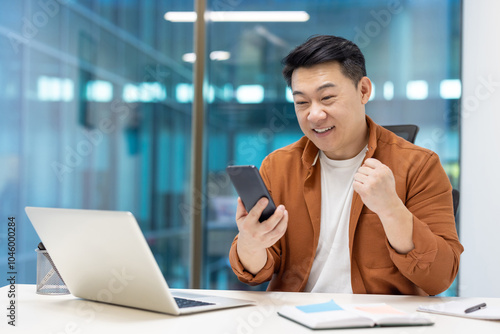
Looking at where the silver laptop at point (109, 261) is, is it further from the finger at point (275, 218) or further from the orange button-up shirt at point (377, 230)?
the orange button-up shirt at point (377, 230)

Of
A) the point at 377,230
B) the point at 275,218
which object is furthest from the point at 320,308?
the point at 377,230

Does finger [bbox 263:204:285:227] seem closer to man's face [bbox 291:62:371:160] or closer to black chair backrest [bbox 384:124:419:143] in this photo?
man's face [bbox 291:62:371:160]

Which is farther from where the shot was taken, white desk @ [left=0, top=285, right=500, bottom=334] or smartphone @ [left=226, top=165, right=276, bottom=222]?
smartphone @ [left=226, top=165, right=276, bottom=222]

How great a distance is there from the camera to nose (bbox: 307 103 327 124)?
156cm

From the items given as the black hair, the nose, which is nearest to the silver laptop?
the nose

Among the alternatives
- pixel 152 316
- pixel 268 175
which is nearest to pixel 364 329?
pixel 152 316

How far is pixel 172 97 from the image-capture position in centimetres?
343

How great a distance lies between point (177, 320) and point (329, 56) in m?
0.92

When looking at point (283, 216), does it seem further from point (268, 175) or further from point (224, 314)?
point (268, 175)

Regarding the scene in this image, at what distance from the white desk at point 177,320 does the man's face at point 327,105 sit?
20.9 inches

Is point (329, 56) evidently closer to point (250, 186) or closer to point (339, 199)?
point (339, 199)

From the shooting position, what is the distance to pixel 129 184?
11.3 ft

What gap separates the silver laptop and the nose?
0.61 m

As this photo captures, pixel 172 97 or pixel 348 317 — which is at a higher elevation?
pixel 172 97
